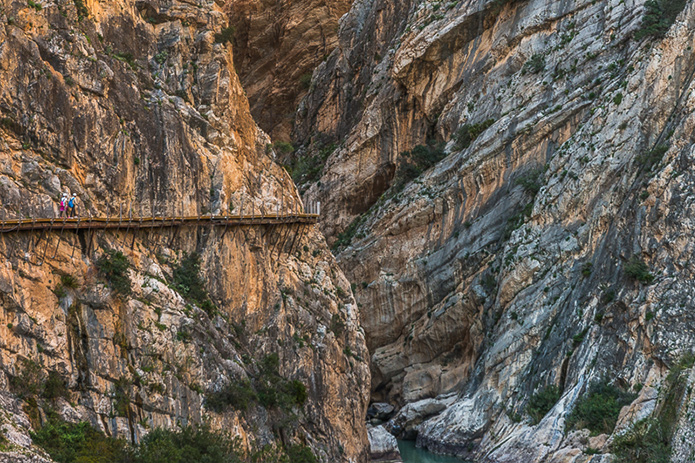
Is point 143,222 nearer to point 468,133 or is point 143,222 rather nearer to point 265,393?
point 265,393

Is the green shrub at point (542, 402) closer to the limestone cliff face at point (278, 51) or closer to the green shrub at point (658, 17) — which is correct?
the green shrub at point (658, 17)

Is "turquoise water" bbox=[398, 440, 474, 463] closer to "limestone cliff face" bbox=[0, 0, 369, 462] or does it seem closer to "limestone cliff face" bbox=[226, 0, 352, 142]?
"limestone cliff face" bbox=[0, 0, 369, 462]

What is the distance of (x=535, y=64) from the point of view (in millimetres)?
56438

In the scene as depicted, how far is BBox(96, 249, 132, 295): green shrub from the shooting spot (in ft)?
109

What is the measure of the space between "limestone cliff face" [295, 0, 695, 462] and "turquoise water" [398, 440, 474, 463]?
626mm

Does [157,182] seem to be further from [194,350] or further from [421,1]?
[421,1]

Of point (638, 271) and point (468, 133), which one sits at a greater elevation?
point (468, 133)

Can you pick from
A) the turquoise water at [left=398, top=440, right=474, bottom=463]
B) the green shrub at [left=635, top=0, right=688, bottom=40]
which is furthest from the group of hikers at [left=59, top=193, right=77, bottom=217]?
the green shrub at [left=635, top=0, right=688, bottom=40]

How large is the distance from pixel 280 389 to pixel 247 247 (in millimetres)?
6575

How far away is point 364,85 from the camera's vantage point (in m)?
70.8

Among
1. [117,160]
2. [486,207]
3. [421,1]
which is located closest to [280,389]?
[117,160]

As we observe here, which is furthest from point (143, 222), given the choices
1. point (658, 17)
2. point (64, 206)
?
point (658, 17)

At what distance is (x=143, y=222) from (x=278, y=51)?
44.8m

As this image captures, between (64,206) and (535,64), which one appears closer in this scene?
(64,206)
